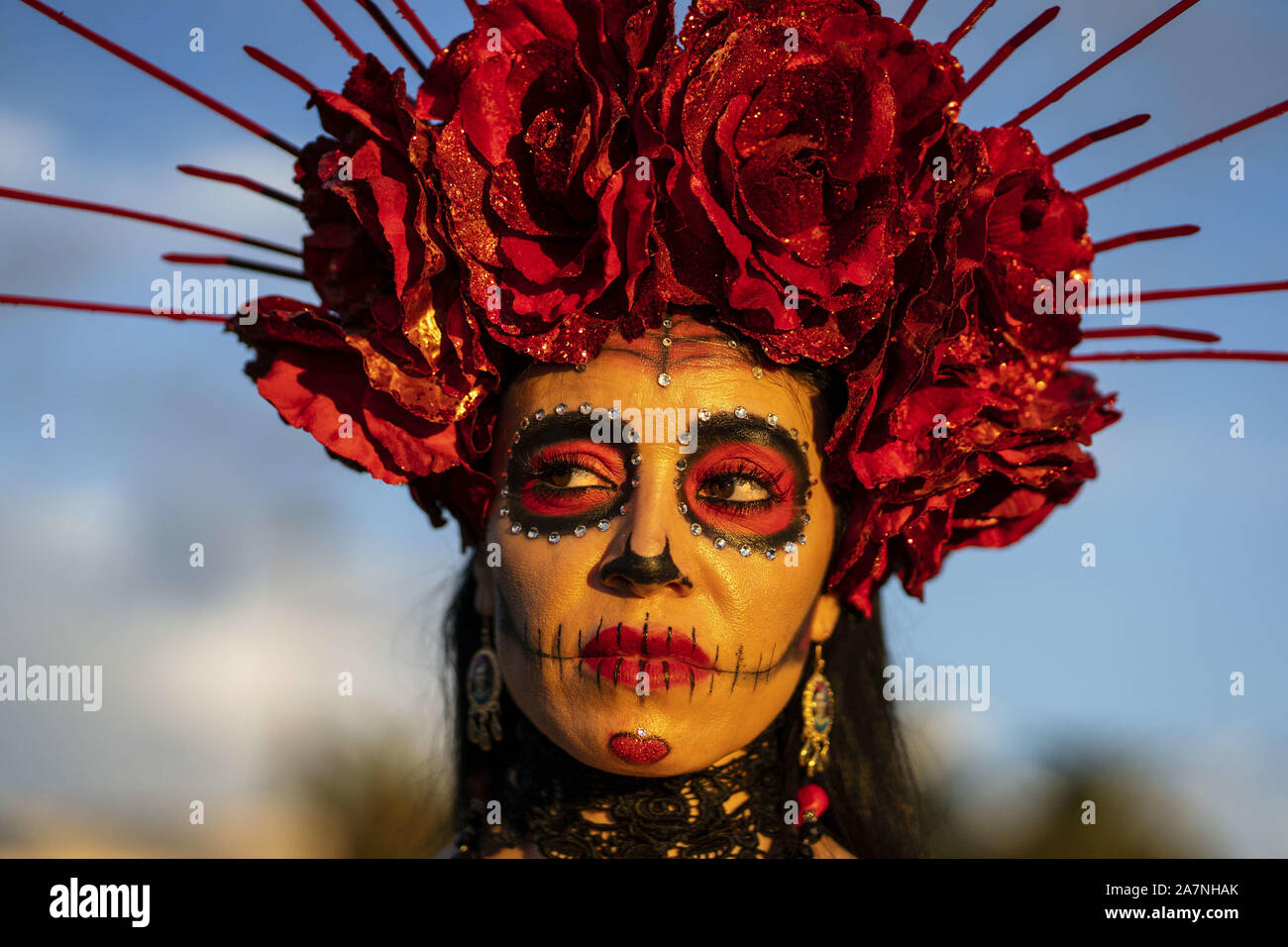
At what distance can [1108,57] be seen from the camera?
11.2 ft

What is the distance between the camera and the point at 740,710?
3299 mm

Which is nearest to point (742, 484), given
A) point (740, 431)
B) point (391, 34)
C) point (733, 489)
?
point (733, 489)

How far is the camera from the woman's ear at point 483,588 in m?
3.65

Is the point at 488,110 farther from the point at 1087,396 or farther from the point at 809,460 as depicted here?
the point at 1087,396

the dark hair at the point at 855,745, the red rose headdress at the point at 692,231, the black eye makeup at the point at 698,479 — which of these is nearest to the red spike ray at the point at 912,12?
the red rose headdress at the point at 692,231

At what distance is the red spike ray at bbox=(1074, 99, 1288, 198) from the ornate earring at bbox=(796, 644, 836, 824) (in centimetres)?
145

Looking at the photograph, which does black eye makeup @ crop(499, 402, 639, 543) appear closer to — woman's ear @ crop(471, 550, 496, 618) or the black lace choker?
woman's ear @ crop(471, 550, 496, 618)

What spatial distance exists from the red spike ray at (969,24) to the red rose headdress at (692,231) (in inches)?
0.5

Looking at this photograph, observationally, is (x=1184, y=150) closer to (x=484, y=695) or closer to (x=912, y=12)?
(x=912, y=12)

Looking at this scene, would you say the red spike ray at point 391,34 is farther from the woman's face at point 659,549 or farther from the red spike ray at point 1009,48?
the red spike ray at point 1009,48

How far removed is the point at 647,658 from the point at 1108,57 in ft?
6.24
